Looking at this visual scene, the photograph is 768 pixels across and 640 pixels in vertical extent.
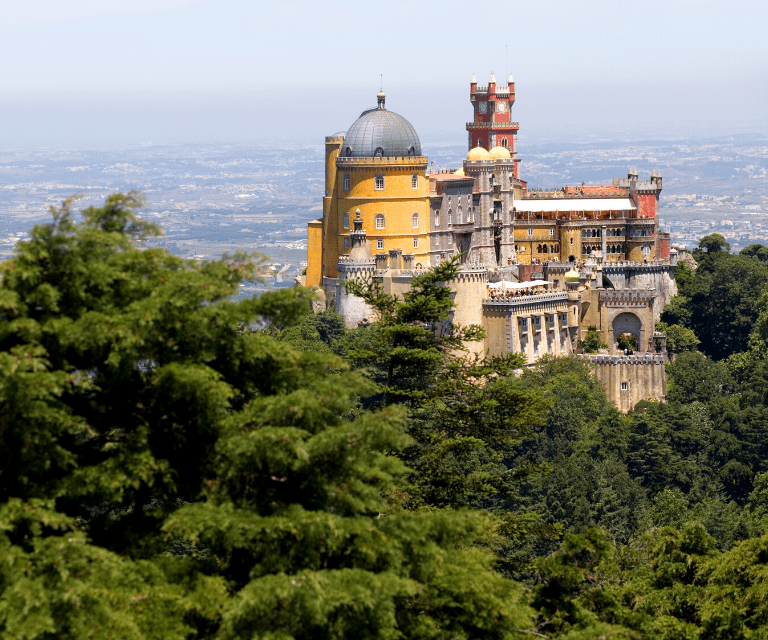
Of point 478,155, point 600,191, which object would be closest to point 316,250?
point 478,155

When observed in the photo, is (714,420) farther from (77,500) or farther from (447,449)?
(77,500)

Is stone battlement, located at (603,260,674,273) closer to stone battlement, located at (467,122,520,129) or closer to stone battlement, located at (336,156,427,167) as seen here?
stone battlement, located at (336,156,427,167)

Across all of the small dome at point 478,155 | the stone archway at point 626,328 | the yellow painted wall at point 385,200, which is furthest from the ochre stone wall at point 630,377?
the small dome at point 478,155

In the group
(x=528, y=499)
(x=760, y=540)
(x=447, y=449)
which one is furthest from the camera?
(x=528, y=499)

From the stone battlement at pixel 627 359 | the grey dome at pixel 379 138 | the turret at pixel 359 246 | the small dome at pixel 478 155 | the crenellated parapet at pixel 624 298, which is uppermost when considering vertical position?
the grey dome at pixel 379 138

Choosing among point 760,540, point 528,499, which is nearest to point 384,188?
point 528,499

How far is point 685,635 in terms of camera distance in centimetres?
3195

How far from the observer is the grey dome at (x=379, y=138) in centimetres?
8869

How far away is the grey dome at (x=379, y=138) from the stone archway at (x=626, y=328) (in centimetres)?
1527

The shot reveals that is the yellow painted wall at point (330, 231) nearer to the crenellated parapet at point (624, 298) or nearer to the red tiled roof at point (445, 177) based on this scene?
the red tiled roof at point (445, 177)

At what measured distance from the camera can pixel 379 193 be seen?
88.0 meters

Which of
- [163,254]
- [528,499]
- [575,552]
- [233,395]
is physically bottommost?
[528,499]

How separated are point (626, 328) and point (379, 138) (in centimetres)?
1781

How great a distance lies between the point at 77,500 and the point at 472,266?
183ft
